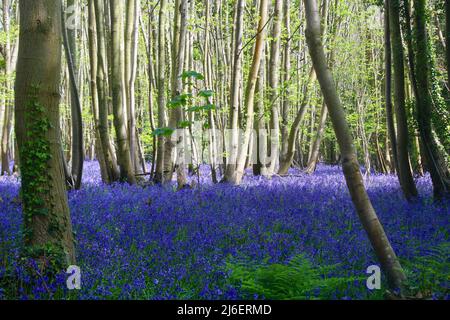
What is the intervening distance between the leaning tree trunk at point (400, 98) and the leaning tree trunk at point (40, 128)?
6.85m

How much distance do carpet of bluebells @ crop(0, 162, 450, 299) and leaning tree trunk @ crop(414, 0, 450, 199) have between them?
516mm

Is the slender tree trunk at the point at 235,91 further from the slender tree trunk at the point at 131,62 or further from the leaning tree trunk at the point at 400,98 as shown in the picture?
the leaning tree trunk at the point at 400,98

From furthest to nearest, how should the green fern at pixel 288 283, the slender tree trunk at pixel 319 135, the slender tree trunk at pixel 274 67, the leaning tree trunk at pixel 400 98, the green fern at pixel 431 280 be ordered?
the slender tree trunk at pixel 319 135, the slender tree trunk at pixel 274 67, the leaning tree trunk at pixel 400 98, the green fern at pixel 431 280, the green fern at pixel 288 283

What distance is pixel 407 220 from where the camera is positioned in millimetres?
7102

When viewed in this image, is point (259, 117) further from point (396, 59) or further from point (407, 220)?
point (407, 220)

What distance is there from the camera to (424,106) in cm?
901

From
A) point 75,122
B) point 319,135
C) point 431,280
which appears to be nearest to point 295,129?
point 319,135

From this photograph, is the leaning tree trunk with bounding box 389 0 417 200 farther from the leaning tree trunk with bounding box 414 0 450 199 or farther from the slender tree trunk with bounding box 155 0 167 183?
the slender tree trunk with bounding box 155 0 167 183

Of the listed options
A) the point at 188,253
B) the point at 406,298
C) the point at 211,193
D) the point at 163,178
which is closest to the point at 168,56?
the point at 163,178

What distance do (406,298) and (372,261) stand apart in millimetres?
1429

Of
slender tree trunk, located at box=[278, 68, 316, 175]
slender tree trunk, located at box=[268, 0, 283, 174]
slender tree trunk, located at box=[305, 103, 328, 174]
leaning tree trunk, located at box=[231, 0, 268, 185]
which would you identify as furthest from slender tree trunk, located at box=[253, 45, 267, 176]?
leaning tree trunk, located at box=[231, 0, 268, 185]

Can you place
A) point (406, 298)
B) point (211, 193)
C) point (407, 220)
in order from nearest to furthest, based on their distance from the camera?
1. point (406, 298)
2. point (407, 220)
3. point (211, 193)

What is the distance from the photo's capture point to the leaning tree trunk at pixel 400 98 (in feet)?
29.1

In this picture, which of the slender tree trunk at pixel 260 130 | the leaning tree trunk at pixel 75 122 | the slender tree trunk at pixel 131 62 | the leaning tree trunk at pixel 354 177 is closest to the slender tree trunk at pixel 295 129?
the slender tree trunk at pixel 260 130
